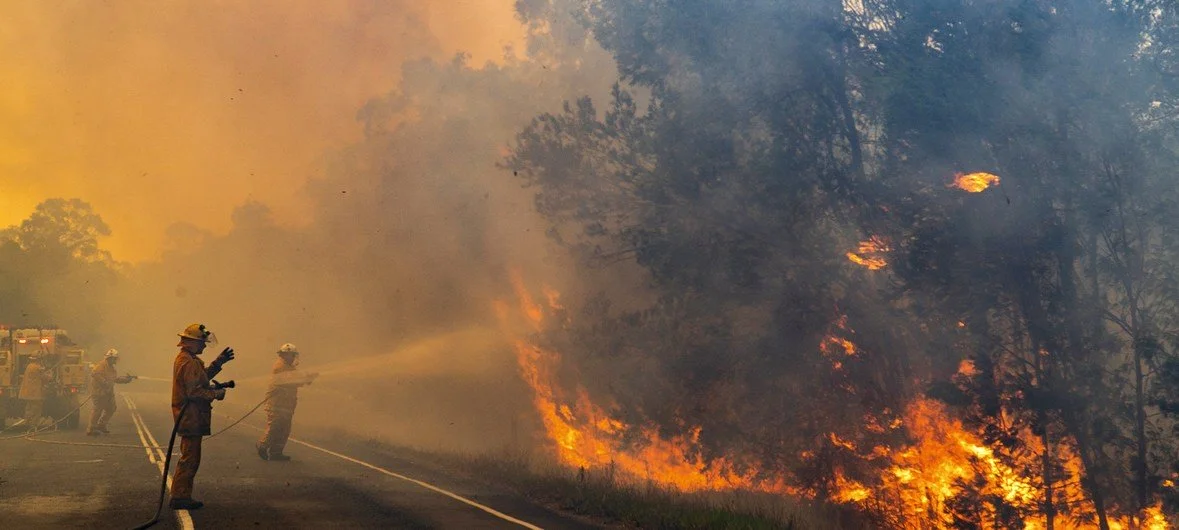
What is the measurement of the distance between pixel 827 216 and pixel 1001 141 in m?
2.93

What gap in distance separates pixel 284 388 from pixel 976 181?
13076 millimetres

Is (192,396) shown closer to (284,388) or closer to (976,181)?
(284,388)

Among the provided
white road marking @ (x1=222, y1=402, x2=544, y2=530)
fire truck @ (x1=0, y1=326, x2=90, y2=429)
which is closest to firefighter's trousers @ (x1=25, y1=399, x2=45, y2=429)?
fire truck @ (x1=0, y1=326, x2=90, y2=429)

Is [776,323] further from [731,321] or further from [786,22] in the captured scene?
[786,22]

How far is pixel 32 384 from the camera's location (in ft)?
83.4

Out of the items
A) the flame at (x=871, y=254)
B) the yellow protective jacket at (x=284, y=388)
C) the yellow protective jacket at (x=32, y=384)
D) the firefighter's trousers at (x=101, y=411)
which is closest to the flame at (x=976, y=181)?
the flame at (x=871, y=254)

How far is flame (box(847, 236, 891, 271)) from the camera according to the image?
14922 millimetres

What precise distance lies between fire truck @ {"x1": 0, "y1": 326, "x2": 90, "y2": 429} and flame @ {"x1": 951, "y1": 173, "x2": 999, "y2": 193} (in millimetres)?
23330

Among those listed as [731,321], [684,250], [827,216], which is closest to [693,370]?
[731,321]

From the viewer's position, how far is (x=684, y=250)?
16.5 m

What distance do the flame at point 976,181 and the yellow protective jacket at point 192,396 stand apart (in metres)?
10.9

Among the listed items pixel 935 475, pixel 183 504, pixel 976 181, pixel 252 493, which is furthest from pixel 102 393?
A: pixel 976 181

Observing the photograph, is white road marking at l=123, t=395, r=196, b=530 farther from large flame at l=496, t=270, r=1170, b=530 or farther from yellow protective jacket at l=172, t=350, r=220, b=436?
large flame at l=496, t=270, r=1170, b=530

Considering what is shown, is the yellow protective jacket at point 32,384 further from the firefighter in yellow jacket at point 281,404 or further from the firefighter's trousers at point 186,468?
the firefighter's trousers at point 186,468
